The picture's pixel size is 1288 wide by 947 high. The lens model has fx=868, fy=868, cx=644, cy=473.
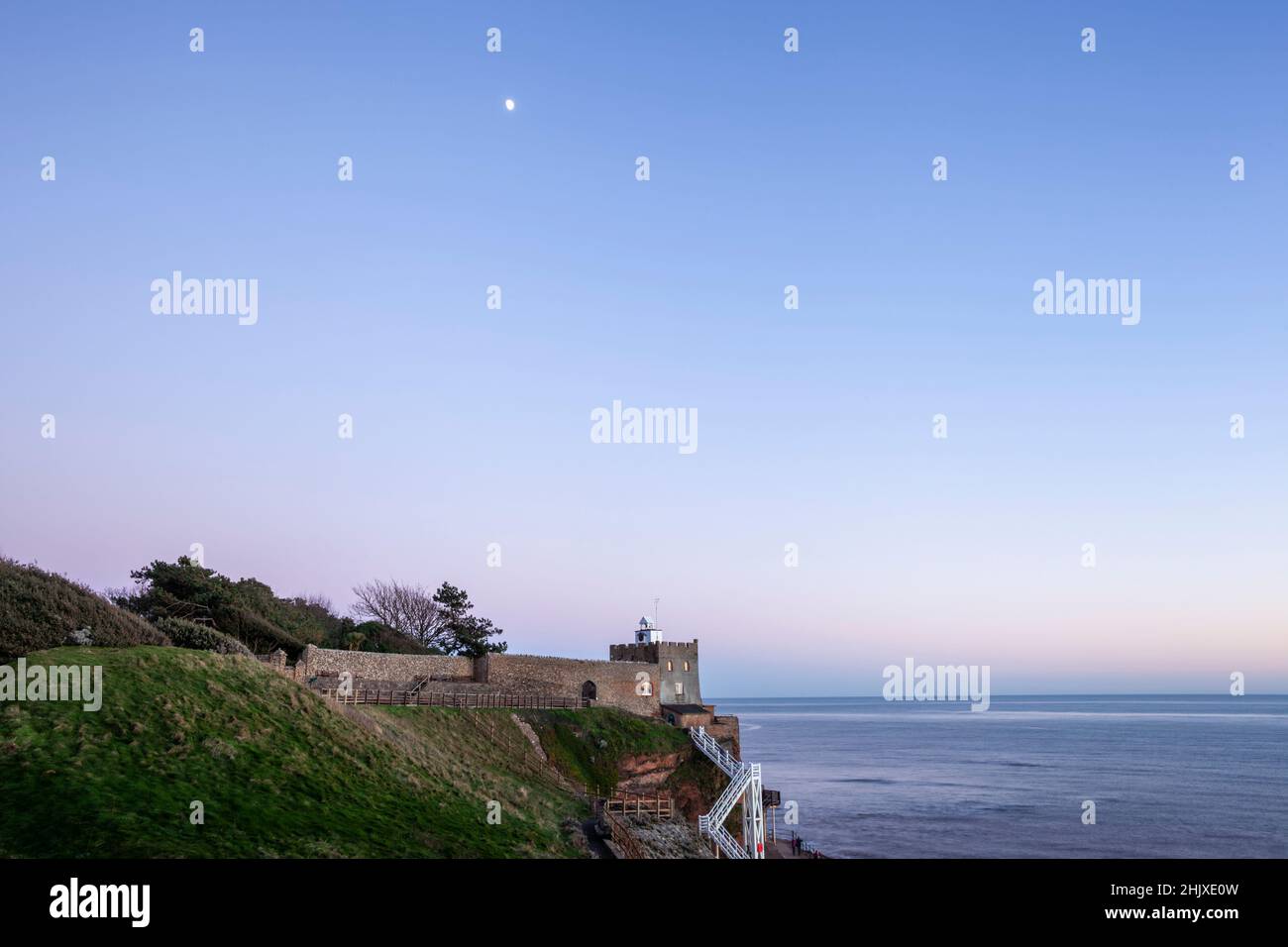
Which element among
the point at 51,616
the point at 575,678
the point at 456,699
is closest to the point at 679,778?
the point at 575,678

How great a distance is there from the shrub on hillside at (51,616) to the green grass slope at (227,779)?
1.58 meters

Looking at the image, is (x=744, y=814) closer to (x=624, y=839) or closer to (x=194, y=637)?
(x=624, y=839)

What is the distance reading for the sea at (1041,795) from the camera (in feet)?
165

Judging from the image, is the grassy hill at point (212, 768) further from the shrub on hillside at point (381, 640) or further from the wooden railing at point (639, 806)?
the shrub on hillside at point (381, 640)

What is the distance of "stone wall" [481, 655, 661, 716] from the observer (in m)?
52.3

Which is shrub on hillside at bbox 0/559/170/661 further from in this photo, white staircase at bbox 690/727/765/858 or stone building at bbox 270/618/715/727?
white staircase at bbox 690/727/765/858

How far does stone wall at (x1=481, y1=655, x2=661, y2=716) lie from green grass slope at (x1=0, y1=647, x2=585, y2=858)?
1962 cm

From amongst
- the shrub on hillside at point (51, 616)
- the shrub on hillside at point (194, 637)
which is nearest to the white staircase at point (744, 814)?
the shrub on hillside at point (194, 637)

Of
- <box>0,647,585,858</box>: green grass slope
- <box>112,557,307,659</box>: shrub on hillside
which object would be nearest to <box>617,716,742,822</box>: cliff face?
<box>0,647,585,858</box>: green grass slope

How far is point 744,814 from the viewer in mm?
42000

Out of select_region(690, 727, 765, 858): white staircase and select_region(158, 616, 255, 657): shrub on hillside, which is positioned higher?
select_region(158, 616, 255, 657): shrub on hillside
